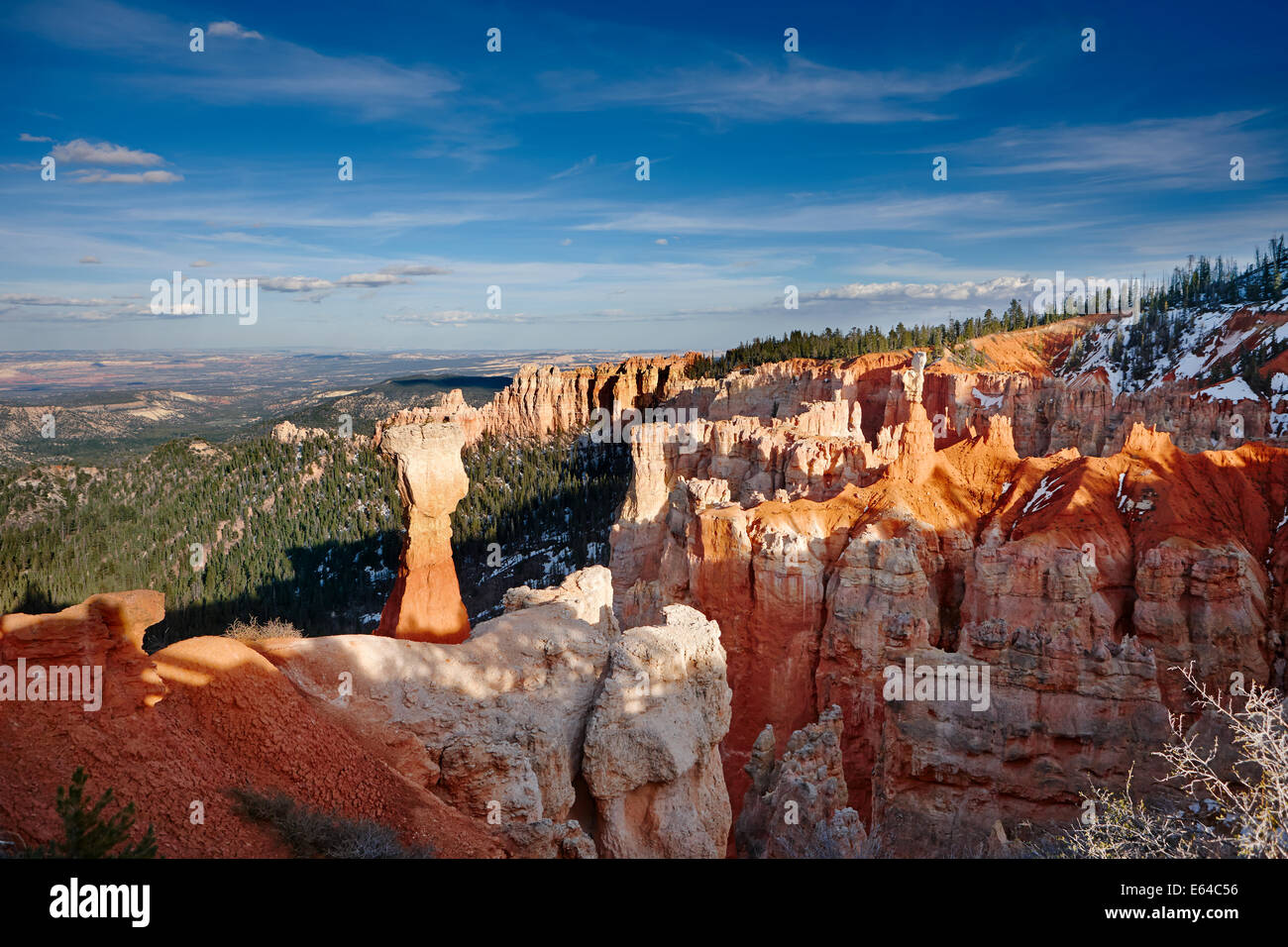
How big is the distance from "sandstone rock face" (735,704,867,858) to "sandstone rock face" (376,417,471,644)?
8.36m

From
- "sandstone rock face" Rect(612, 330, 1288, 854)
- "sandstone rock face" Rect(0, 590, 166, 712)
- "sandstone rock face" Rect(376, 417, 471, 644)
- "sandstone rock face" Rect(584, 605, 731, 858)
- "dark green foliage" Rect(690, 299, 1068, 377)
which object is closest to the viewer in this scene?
"sandstone rock face" Rect(0, 590, 166, 712)

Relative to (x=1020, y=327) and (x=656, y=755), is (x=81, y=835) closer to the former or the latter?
(x=656, y=755)

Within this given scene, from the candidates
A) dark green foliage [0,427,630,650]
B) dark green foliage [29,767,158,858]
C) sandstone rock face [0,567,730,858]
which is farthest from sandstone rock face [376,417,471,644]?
dark green foliage [0,427,630,650]

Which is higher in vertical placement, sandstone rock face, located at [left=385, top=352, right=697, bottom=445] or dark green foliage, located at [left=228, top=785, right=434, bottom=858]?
sandstone rock face, located at [left=385, top=352, right=697, bottom=445]

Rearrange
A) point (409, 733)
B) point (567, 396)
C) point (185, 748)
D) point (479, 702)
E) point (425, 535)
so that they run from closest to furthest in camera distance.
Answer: point (185, 748) < point (409, 733) < point (479, 702) < point (425, 535) < point (567, 396)

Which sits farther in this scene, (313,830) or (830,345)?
(830,345)

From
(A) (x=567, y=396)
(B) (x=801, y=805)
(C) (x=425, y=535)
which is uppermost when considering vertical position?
(A) (x=567, y=396)

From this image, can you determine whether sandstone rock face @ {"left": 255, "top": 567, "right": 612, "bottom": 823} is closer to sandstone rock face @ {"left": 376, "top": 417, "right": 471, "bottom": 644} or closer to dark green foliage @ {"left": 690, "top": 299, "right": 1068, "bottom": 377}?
sandstone rock face @ {"left": 376, "top": 417, "right": 471, "bottom": 644}

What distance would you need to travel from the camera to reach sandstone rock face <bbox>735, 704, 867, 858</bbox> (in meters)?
15.8

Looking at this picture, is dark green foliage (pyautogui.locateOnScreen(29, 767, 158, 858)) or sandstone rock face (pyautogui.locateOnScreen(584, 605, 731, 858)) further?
sandstone rock face (pyautogui.locateOnScreen(584, 605, 731, 858))

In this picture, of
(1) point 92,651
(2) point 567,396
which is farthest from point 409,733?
(2) point 567,396

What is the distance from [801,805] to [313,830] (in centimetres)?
1131

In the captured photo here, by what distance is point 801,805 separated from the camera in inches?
648
